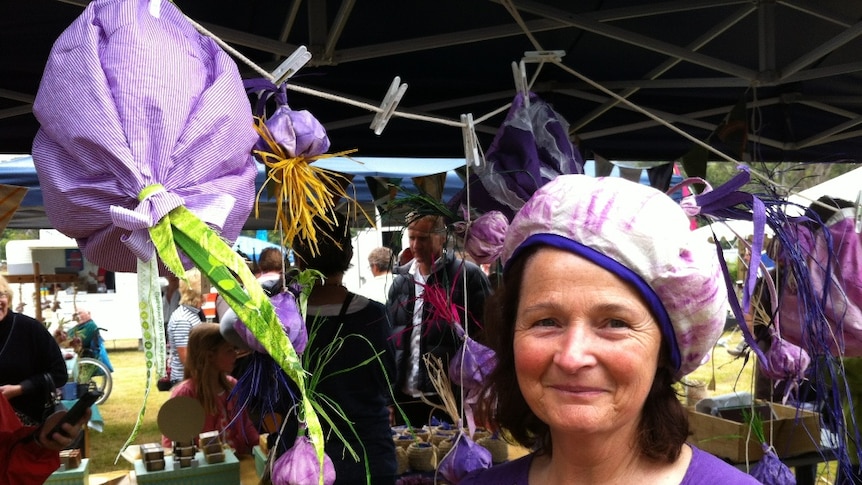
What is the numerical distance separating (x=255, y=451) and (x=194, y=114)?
2193 mm

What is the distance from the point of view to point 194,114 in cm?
89

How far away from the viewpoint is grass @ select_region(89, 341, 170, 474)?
238 inches

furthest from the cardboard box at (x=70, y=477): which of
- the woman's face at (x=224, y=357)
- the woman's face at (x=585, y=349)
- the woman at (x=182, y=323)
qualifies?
the woman at (x=182, y=323)

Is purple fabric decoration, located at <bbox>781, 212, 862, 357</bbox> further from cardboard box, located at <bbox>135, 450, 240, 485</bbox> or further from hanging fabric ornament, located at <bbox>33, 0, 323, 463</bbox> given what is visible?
cardboard box, located at <bbox>135, 450, 240, 485</bbox>

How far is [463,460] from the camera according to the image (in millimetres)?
1654

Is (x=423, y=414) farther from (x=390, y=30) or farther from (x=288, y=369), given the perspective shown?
(x=288, y=369)

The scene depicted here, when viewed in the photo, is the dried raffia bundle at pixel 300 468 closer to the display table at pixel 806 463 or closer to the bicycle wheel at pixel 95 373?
the display table at pixel 806 463

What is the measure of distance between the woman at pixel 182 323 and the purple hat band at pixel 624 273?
4.45 m

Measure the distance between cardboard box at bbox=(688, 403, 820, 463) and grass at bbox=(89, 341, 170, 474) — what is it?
2.65 metres

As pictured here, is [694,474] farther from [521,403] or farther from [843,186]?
[843,186]

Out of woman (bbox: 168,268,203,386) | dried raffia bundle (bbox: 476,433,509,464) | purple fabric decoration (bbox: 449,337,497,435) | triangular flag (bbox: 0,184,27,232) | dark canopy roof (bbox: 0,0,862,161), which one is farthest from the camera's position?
woman (bbox: 168,268,203,386)

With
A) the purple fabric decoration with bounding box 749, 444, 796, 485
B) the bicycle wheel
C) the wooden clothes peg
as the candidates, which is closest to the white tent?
the purple fabric decoration with bounding box 749, 444, 796, 485

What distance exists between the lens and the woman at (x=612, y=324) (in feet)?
3.14

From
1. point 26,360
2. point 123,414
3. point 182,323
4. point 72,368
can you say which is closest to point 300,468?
point 26,360
